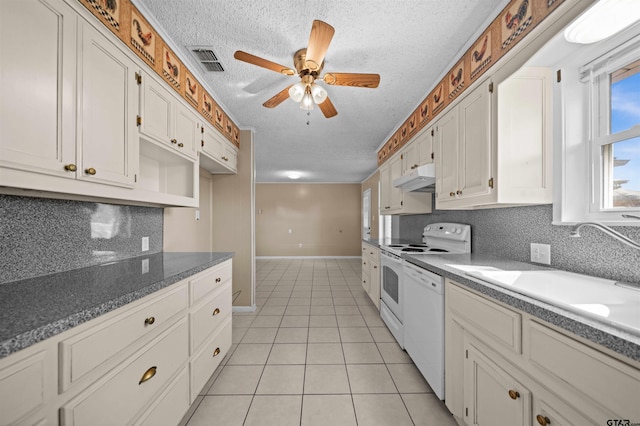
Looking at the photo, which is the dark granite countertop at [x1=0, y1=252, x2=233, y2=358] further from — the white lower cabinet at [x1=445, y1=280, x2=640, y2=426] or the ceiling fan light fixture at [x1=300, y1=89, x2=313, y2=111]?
the white lower cabinet at [x1=445, y1=280, x2=640, y2=426]

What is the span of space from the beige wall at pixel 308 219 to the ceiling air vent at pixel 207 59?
216 inches

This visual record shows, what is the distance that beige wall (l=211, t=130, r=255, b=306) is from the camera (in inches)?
122

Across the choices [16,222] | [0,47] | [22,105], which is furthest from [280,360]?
A: [0,47]

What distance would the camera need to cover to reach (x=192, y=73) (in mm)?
1978

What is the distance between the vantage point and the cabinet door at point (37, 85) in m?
0.81

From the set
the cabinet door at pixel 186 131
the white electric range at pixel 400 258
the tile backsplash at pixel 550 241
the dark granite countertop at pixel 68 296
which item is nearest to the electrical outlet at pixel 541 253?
the tile backsplash at pixel 550 241

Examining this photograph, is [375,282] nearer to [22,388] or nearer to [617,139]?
→ [617,139]

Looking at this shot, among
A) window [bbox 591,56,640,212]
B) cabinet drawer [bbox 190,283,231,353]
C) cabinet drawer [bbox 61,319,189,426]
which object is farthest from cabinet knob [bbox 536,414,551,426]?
cabinet drawer [bbox 190,283,231,353]

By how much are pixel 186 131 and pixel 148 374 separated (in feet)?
5.49

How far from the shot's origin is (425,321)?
1.62m

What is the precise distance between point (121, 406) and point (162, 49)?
6.63ft

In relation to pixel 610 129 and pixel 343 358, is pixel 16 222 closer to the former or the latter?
pixel 343 358

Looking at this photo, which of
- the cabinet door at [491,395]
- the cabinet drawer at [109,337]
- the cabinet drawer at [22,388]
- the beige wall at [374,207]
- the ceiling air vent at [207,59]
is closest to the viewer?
the cabinet drawer at [22,388]

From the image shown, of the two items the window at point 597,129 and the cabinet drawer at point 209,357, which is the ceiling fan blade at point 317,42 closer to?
the window at point 597,129
